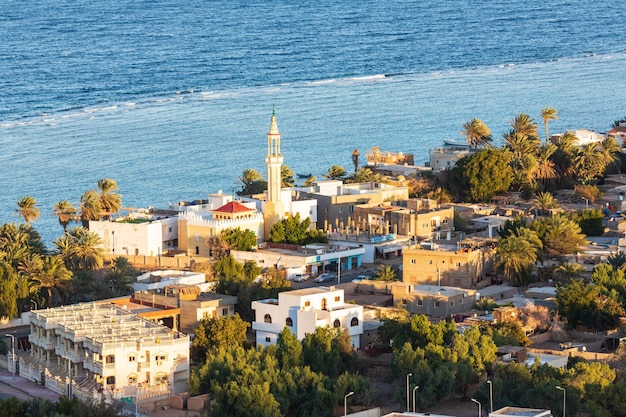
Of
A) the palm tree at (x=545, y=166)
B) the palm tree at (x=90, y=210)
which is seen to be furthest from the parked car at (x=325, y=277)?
the palm tree at (x=545, y=166)

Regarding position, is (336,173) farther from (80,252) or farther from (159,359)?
(159,359)

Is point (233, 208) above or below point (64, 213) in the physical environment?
above

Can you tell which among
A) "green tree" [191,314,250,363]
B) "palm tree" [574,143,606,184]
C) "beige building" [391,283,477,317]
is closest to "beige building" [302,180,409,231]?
"palm tree" [574,143,606,184]

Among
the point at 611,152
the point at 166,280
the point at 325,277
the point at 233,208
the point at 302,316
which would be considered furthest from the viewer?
the point at 611,152

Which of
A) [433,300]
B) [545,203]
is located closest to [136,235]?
[433,300]

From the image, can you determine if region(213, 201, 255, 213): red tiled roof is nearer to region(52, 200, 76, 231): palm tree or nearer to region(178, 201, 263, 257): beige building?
region(178, 201, 263, 257): beige building

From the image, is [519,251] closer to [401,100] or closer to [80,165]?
[80,165]

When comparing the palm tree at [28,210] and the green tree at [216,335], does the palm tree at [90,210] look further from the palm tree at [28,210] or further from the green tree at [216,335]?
the green tree at [216,335]
